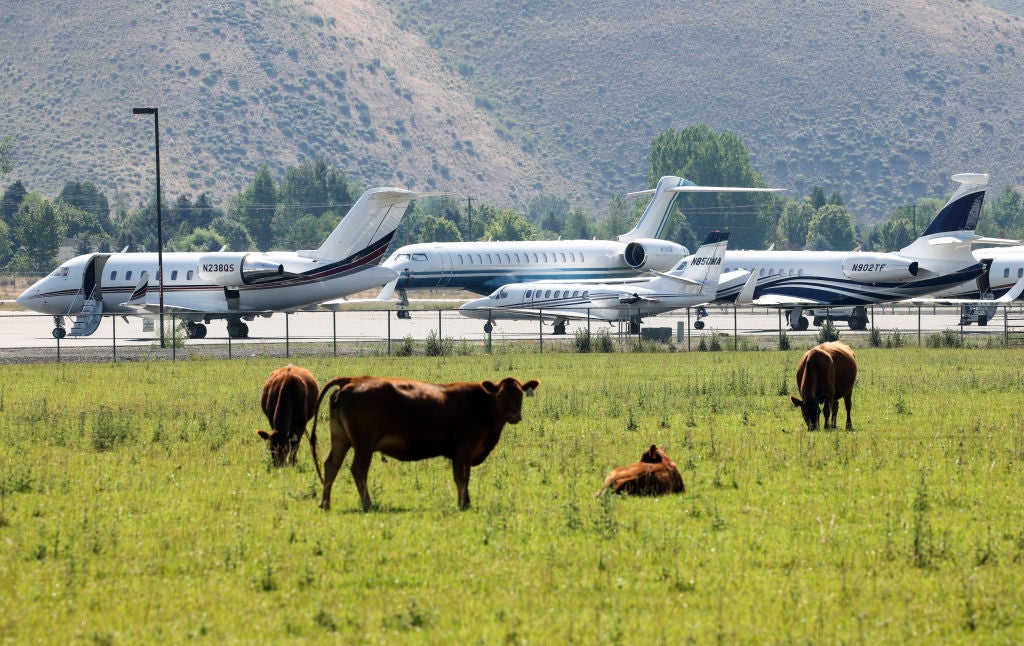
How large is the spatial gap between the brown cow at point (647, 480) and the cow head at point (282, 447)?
14.4 feet

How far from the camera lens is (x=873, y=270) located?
2621 inches

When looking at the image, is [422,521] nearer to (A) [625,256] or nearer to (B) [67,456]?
(B) [67,456]

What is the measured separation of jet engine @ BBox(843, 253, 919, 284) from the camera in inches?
2576

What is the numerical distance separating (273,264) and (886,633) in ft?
154

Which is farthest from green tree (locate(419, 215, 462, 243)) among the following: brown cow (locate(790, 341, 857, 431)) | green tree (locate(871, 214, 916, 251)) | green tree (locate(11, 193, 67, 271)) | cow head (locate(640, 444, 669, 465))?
cow head (locate(640, 444, 669, 465))

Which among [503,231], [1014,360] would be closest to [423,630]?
[1014,360]

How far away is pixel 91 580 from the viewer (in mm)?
12492

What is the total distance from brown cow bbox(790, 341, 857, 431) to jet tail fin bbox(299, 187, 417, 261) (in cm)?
3335

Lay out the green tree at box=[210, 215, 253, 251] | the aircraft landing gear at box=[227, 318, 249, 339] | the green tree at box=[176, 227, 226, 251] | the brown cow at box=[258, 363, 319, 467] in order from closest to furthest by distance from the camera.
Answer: the brown cow at box=[258, 363, 319, 467], the aircraft landing gear at box=[227, 318, 249, 339], the green tree at box=[176, 227, 226, 251], the green tree at box=[210, 215, 253, 251]

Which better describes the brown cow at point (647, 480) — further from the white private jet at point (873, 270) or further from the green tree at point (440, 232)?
the green tree at point (440, 232)

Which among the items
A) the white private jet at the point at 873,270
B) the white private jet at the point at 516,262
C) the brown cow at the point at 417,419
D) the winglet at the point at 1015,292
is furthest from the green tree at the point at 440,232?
the brown cow at the point at 417,419

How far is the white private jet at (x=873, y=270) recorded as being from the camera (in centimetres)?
6512

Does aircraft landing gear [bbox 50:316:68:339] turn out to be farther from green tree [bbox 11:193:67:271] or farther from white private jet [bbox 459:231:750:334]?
green tree [bbox 11:193:67:271]

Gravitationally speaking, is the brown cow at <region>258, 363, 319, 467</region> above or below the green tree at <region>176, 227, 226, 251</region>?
below
